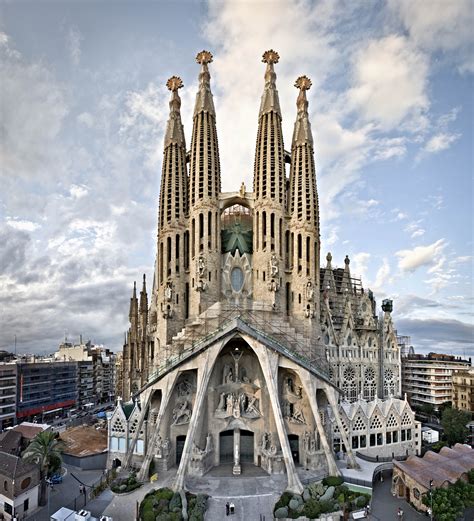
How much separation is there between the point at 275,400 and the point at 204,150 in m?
28.7

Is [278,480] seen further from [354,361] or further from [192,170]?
[192,170]

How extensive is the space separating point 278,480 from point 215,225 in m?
26.2

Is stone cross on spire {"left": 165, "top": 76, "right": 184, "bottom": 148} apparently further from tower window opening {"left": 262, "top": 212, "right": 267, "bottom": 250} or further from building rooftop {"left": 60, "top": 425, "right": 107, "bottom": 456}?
building rooftop {"left": 60, "top": 425, "right": 107, "bottom": 456}

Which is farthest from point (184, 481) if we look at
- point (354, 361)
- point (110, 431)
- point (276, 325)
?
point (354, 361)

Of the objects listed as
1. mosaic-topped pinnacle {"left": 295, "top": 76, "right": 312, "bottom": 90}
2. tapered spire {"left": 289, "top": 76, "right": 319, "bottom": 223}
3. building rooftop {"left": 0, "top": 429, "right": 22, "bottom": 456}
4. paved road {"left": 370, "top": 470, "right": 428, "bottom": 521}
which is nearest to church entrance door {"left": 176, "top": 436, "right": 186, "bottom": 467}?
building rooftop {"left": 0, "top": 429, "right": 22, "bottom": 456}

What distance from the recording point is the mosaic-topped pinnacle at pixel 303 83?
2066 inches

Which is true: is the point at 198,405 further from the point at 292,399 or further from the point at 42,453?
the point at 42,453

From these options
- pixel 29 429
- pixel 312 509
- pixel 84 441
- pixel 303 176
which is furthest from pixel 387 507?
pixel 29 429

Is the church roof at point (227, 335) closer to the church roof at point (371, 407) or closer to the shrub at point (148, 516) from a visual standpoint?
the church roof at point (371, 407)

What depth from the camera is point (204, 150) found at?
1841 inches

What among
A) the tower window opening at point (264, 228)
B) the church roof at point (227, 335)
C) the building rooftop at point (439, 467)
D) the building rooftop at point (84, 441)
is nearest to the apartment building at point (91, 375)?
the building rooftop at point (84, 441)

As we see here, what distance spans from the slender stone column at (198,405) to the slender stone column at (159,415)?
9.88 ft

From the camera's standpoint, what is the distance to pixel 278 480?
34.5 m

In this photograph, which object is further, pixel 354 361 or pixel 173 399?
pixel 354 361
